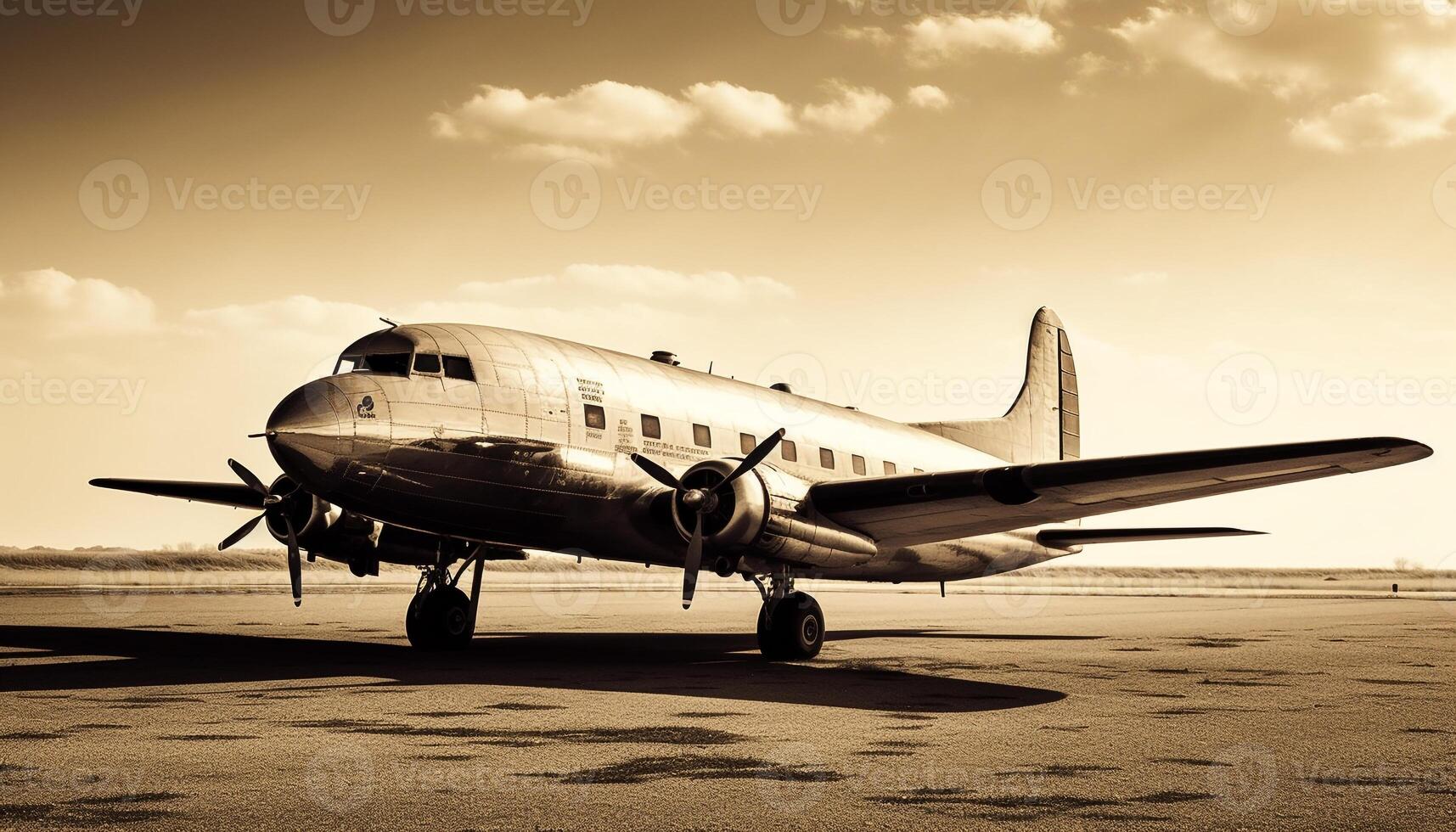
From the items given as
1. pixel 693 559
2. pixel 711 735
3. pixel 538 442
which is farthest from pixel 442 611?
pixel 711 735

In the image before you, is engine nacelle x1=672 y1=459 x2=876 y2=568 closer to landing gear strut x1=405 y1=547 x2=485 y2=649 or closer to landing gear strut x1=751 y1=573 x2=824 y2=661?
landing gear strut x1=751 y1=573 x2=824 y2=661

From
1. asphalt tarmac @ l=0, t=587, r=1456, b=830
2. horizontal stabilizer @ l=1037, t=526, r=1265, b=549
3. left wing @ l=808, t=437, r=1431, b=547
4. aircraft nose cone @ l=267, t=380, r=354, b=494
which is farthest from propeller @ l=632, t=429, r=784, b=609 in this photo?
horizontal stabilizer @ l=1037, t=526, r=1265, b=549

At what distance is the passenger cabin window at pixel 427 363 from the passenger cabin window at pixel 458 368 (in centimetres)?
14

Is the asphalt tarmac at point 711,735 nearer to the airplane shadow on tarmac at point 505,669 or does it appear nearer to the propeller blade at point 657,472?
the airplane shadow on tarmac at point 505,669

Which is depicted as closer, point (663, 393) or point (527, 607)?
point (663, 393)

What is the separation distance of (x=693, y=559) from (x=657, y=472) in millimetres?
1460

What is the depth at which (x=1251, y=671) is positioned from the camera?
1540 cm

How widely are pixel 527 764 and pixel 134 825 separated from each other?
253cm

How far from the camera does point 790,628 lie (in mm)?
17344

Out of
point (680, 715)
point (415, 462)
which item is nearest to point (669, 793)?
point (680, 715)

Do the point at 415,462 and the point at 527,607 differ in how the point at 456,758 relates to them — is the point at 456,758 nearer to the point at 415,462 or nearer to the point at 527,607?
the point at 415,462

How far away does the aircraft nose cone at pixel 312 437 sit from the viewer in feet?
45.5

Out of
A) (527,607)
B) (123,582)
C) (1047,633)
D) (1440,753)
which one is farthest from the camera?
(123,582)

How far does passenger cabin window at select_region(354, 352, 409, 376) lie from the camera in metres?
15.5
